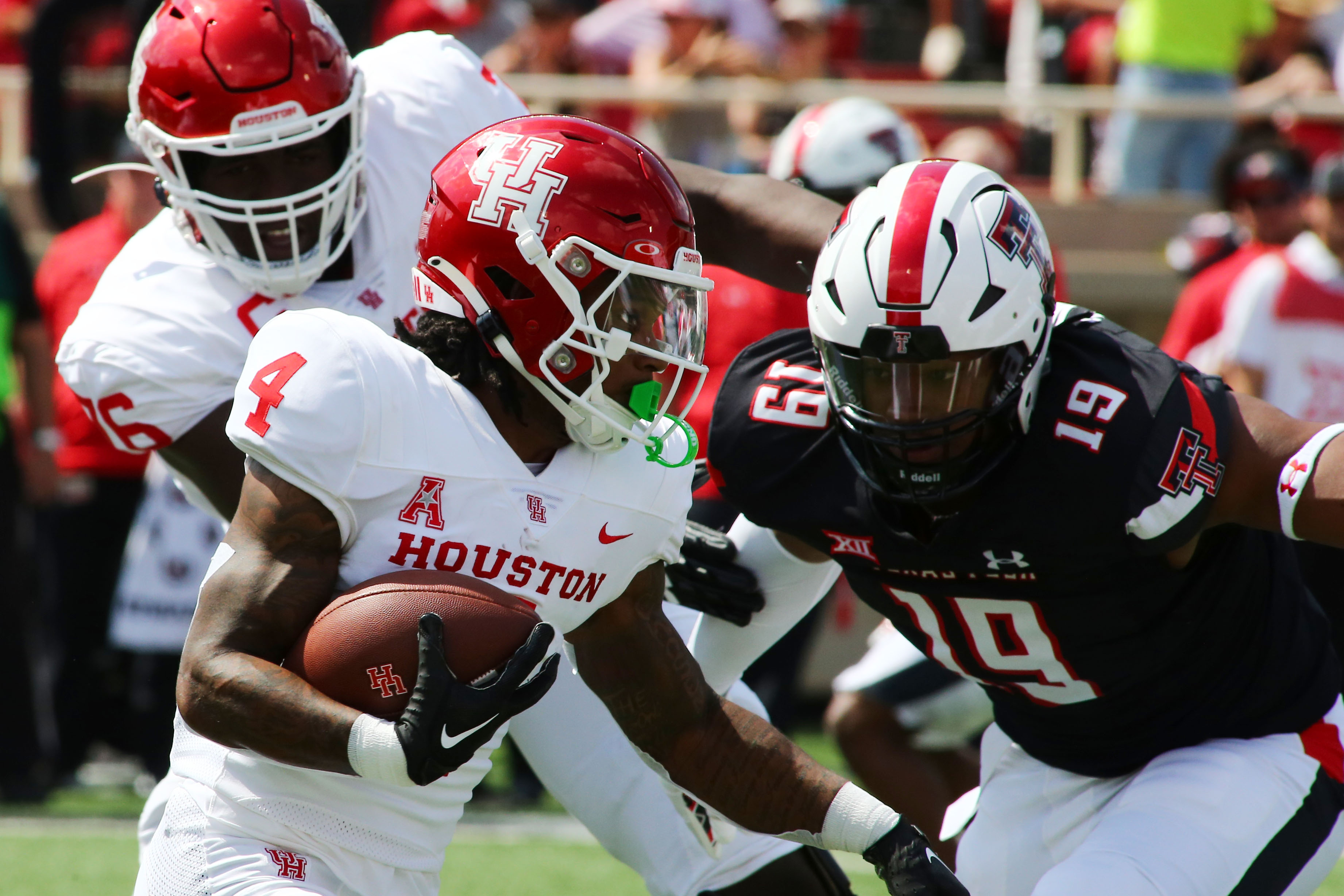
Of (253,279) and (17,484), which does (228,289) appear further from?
(17,484)

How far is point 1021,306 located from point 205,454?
→ 58.7 inches

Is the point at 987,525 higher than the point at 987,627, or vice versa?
the point at 987,525

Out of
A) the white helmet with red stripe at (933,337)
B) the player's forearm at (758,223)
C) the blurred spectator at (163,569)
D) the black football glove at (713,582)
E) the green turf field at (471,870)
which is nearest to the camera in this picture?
the white helmet with red stripe at (933,337)

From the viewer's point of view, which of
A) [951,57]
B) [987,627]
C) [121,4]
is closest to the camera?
[987,627]

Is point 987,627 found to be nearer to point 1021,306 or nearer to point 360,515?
A: point 1021,306

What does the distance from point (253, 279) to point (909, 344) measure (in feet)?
4.19

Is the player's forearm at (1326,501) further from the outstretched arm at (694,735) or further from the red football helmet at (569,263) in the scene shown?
the red football helmet at (569,263)

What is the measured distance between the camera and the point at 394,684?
2145 millimetres

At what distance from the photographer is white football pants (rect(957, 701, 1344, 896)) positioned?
2596 mm

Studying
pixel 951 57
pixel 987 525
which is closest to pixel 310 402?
pixel 987 525

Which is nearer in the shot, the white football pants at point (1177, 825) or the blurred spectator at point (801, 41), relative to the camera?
the white football pants at point (1177, 825)

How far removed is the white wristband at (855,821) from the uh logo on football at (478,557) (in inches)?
21.2

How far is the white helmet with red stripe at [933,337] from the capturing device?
263 cm

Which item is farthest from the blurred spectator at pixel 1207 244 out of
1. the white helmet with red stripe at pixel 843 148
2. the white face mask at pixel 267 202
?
the white face mask at pixel 267 202
